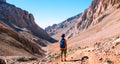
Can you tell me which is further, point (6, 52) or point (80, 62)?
point (6, 52)

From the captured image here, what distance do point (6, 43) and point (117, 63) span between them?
39.1 m

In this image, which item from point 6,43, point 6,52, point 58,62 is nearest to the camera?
point 58,62

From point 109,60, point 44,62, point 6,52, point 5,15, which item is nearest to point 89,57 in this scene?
point 109,60

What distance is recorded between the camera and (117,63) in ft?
55.7

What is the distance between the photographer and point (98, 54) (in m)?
19.7

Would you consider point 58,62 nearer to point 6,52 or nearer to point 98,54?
point 98,54

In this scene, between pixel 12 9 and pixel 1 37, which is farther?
pixel 12 9

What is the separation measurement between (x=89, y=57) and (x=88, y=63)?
1220 millimetres

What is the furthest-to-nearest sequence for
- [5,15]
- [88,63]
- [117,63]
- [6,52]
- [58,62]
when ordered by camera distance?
[5,15] → [6,52] → [58,62] → [88,63] → [117,63]

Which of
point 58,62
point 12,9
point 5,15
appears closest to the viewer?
point 58,62

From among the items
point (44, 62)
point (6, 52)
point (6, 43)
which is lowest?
point (44, 62)

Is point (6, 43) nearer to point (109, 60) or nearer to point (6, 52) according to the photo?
point (6, 52)

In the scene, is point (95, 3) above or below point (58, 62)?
above

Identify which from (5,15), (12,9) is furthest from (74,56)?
(12,9)
